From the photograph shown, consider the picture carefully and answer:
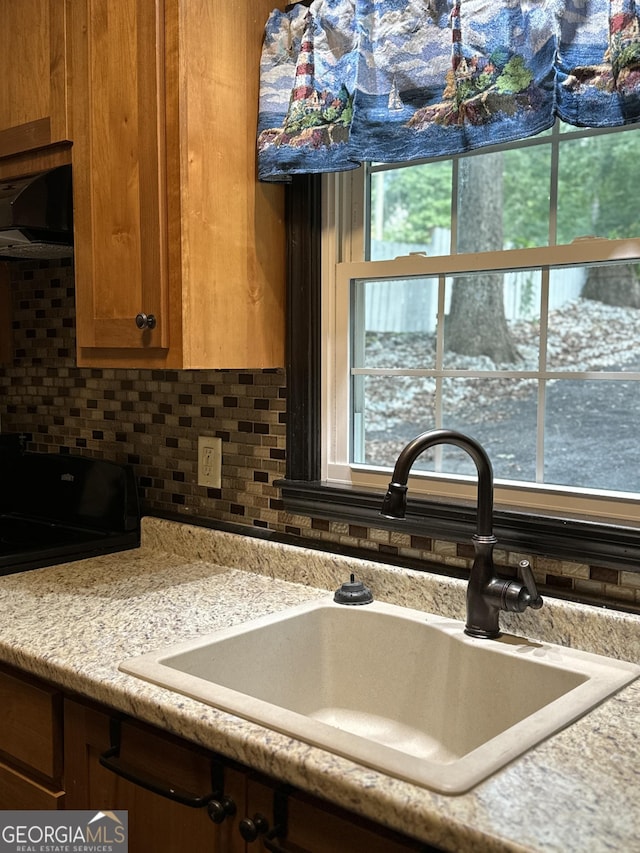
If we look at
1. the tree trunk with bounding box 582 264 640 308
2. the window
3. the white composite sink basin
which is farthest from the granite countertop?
the tree trunk with bounding box 582 264 640 308

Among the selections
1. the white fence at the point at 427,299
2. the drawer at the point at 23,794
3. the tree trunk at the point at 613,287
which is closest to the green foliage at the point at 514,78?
the drawer at the point at 23,794

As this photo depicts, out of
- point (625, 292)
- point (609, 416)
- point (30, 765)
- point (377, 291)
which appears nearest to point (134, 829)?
point (30, 765)

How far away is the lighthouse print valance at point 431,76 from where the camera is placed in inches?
51.5

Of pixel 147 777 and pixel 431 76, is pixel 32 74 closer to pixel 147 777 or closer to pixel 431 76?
pixel 431 76

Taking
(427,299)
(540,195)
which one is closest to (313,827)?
(427,299)

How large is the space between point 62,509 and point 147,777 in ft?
3.96

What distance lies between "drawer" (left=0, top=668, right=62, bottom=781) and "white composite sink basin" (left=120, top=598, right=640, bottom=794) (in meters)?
0.19

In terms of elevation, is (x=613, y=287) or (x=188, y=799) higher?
(x=613, y=287)

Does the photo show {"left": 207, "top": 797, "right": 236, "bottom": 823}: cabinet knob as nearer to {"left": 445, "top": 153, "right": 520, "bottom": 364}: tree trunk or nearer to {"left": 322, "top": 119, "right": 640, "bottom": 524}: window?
{"left": 322, "top": 119, "right": 640, "bottom": 524}: window

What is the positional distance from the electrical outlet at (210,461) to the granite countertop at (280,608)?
0.12 metres

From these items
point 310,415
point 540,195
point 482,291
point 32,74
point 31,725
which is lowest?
point 31,725

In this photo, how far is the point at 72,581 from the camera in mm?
1758

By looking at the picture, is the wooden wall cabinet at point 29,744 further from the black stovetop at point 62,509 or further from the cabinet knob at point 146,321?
the cabinet knob at point 146,321

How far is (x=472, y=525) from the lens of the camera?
1530 millimetres
